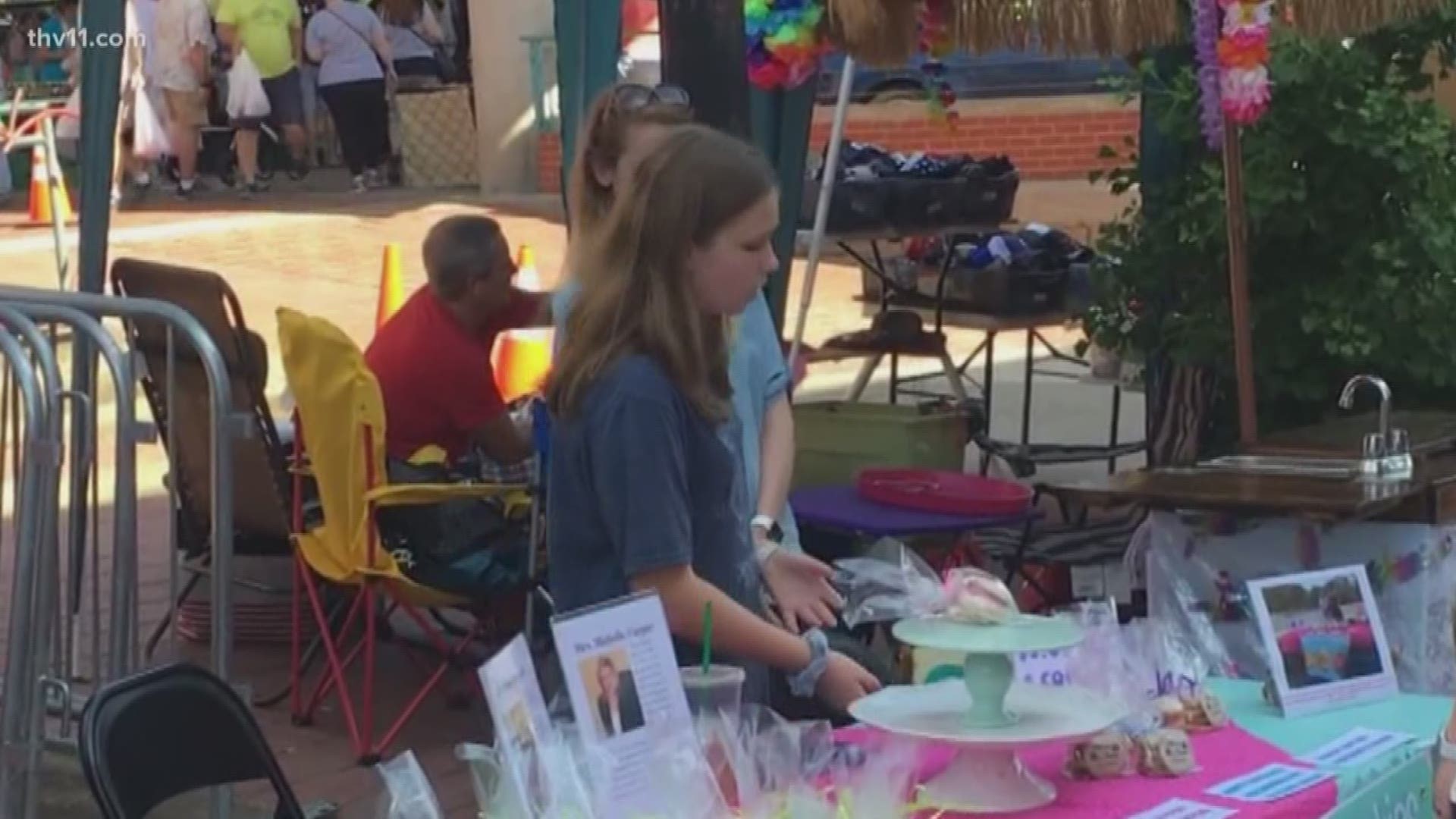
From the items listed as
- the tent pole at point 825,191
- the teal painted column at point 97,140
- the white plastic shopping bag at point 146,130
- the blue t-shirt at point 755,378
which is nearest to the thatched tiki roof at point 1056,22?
the blue t-shirt at point 755,378

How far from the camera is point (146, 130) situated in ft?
56.6

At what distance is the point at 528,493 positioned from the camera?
5582mm

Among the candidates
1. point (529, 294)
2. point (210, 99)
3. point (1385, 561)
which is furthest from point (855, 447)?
point (210, 99)

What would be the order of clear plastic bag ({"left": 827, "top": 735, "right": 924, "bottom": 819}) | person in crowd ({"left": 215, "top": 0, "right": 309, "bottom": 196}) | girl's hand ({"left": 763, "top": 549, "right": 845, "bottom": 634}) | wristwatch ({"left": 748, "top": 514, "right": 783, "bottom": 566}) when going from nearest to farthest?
clear plastic bag ({"left": 827, "top": 735, "right": 924, "bottom": 819}) < girl's hand ({"left": 763, "top": 549, "right": 845, "bottom": 634}) < wristwatch ({"left": 748, "top": 514, "right": 783, "bottom": 566}) < person in crowd ({"left": 215, "top": 0, "right": 309, "bottom": 196})

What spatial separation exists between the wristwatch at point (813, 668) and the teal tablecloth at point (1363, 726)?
2.04 feet

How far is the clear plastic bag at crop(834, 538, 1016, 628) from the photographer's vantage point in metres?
2.89

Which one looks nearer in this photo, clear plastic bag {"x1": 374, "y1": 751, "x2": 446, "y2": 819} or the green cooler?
clear plastic bag {"x1": 374, "y1": 751, "x2": 446, "y2": 819}

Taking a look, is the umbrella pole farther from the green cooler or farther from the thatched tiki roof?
the green cooler

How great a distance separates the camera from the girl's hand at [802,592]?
320 centimetres

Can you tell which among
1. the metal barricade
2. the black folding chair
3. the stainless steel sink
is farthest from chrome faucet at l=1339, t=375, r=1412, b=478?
the black folding chair

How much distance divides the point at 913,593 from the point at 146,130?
15.1m

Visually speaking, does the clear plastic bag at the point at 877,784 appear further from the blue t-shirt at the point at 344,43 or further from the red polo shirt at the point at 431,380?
the blue t-shirt at the point at 344,43

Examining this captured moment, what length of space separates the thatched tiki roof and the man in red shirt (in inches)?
45.7

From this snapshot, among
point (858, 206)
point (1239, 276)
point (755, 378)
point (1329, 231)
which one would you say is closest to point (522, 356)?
point (858, 206)
